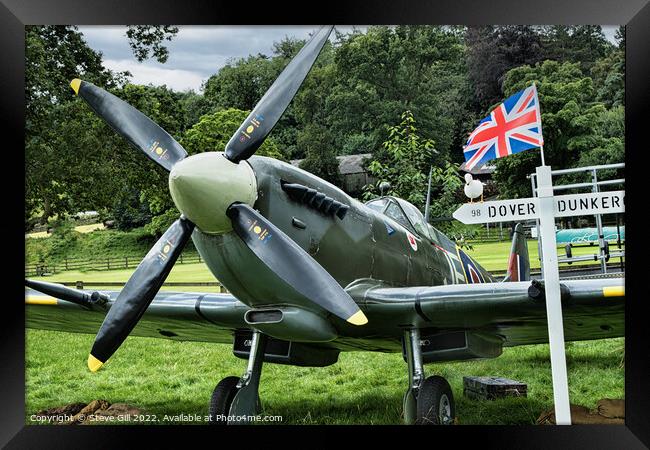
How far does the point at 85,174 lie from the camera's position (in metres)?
6.96

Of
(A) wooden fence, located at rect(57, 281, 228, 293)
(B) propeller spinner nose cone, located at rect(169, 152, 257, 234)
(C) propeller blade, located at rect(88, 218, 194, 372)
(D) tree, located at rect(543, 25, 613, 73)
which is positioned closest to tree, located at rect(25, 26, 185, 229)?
(A) wooden fence, located at rect(57, 281, 228, 293)

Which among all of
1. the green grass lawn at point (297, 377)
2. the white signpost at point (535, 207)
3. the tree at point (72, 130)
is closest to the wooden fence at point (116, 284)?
the green grass lawn at point (297, 377)

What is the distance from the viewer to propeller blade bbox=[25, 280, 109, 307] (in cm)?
548

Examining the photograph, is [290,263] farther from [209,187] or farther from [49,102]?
[49,102]

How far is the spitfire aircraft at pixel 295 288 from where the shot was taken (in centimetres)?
468

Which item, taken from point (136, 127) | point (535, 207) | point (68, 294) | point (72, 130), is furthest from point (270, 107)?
point (72, 130)

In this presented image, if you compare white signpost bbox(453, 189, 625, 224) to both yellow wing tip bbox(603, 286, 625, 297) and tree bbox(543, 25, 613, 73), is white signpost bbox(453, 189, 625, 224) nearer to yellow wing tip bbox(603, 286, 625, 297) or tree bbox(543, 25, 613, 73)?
yellow wing tip bbox(603, 286, 625, 297)

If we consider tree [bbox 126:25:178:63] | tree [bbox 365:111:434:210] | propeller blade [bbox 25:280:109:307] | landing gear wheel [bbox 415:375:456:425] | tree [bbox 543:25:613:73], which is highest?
tree [bbox 126:25:178:63]

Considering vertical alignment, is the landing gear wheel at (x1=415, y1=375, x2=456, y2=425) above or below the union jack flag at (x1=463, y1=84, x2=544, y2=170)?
below

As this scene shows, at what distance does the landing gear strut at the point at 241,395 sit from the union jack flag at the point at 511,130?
243cm

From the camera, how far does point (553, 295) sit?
457 centimetres

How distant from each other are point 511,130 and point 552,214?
80 centimetres

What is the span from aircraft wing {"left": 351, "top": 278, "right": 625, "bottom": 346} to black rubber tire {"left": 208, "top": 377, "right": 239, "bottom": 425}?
141cm

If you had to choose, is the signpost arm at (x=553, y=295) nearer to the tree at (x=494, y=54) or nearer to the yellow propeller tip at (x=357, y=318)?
the yellow propeller tip at (x=357, y=318)
